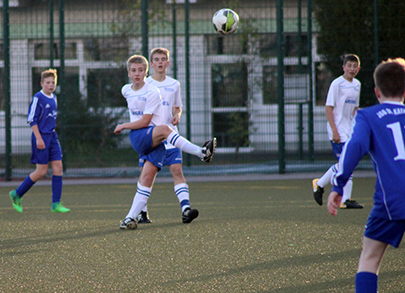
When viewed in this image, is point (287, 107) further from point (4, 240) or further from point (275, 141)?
point (4, 240)

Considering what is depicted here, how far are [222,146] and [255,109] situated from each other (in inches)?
41.1

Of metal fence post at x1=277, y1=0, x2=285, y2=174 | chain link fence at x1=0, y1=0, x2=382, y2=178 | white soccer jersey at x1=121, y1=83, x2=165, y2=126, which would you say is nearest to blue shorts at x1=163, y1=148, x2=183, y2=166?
white soccer jersey at x1=121, y1=83, x2=165, y2=126

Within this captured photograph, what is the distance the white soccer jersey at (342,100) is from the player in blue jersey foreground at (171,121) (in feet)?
6.50

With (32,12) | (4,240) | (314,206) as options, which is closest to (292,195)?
(314,206)

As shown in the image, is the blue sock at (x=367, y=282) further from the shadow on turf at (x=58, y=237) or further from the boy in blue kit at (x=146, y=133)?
the shadow on turf at (x=58, y=237)

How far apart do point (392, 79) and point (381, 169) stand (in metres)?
0.46

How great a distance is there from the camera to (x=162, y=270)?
445cm

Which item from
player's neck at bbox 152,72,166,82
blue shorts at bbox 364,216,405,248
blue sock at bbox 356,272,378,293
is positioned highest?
player's neck at bbox 152,72,166,82

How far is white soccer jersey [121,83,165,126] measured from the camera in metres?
6.29

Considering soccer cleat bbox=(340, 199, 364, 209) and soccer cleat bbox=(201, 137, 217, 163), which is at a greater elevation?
soccer cleat bbox=(201, 137, 217, 163)

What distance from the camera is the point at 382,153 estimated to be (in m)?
3.02

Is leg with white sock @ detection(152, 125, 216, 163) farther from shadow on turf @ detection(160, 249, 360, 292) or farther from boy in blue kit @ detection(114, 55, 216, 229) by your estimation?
shadow on turf @ detection(160, 249, 360, 292)

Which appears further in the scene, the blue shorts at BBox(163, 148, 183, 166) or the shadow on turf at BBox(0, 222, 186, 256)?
the blue shorts at BBox(163, 148, 183, 166)

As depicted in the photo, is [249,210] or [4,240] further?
[249,210]
